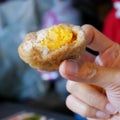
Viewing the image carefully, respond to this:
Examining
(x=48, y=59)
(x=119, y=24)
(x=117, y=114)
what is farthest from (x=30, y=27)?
(x=48, y=59)

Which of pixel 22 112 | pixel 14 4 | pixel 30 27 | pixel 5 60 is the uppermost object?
pixel 14 4

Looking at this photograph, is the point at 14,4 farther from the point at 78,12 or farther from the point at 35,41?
the point at 35,41

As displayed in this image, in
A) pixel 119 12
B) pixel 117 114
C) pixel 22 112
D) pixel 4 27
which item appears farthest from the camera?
pixel 4 27

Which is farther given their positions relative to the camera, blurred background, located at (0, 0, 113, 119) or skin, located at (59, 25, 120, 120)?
blurred background, located at (0, 0, 113, 119)

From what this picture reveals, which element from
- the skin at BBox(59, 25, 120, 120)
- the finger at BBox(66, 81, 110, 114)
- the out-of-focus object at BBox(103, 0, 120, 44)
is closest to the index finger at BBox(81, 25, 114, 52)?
the skin at BBox(59, 25, 120, 120)

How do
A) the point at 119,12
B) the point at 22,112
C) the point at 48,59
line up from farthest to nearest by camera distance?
the point at 119,12
the point at 22,112
the point at 48,59

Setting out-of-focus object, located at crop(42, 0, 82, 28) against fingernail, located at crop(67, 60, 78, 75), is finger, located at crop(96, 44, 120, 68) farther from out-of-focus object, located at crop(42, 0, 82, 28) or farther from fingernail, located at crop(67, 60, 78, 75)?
out-of-focus object, located at crop(42, 0, 82, 28)

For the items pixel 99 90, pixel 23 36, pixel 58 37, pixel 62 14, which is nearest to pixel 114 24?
pixel 62 14
